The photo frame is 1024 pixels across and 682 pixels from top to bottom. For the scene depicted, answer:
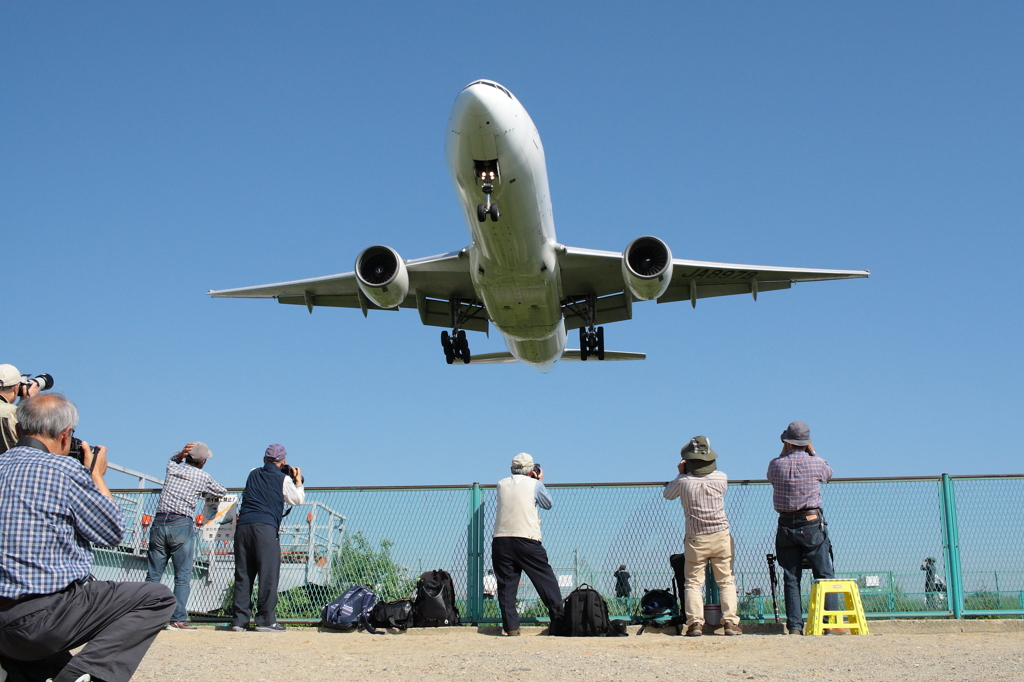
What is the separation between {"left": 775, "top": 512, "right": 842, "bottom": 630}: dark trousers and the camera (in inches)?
333

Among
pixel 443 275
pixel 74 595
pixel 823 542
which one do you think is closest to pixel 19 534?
pixel 74 595

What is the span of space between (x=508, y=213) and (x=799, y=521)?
7.95 m

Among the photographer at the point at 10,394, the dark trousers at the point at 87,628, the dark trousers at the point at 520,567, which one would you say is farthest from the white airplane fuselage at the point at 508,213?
the dark trousers at the point at 87,628

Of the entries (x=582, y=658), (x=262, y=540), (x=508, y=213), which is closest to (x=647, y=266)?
(x=508, y=213)

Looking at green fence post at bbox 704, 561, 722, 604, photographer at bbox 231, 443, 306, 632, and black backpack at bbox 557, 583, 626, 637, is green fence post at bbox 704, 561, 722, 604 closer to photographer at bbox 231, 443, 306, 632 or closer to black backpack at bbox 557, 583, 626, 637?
black backpack at bbox 557, 583, 626, 637

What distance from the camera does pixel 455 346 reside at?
2123cm

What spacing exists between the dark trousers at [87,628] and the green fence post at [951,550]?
8025mm

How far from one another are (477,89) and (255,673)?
32.0 feet

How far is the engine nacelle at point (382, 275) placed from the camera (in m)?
16.1

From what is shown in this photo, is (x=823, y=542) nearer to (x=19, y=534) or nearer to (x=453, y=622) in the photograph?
(x=453, y=622)

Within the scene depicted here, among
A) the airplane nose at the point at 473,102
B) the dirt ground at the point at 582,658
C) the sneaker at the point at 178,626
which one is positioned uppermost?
the airplane nose at the point at 473,102

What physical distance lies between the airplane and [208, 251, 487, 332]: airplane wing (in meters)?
0.03

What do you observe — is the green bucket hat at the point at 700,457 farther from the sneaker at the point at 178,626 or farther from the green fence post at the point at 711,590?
the sneaker at the point at 178,626

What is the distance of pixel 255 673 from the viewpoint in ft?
18.7
